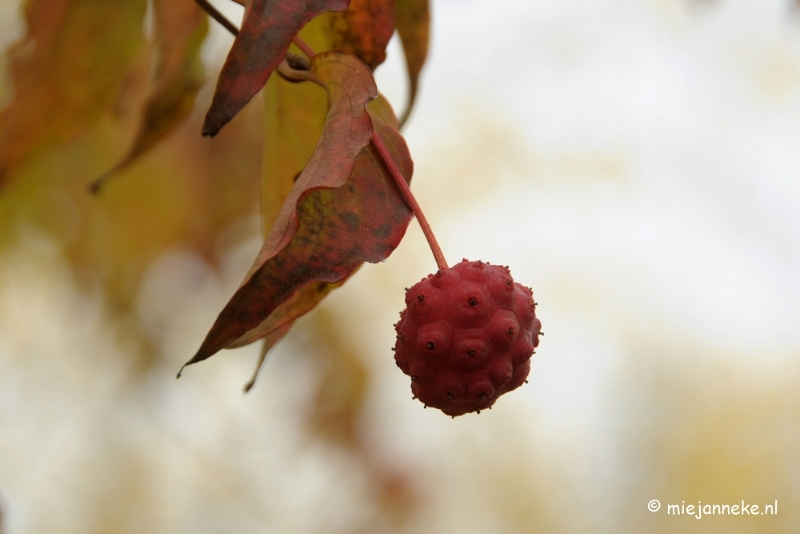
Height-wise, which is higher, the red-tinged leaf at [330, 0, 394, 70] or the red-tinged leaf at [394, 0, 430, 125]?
the red-tinged leaf at [394, 0, 430, 125]

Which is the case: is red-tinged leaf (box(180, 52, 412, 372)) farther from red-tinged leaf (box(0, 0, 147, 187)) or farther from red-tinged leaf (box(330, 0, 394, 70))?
red-tinged leaf (box(0, 0, 147, 187))

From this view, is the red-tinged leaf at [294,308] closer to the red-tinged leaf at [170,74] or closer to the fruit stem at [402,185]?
the fruit stem at [402,185]

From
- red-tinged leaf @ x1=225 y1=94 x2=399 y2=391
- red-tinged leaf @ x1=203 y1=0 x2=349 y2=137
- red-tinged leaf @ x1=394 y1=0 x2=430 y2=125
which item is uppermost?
red-tinged leaf @ x1=394 y1=0 x2=430 y2=125

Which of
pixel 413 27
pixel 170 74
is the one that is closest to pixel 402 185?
pixel 413 27

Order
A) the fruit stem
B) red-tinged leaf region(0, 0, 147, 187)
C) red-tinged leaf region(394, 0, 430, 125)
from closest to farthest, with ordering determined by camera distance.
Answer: the fruit stem, red-tinged leaf region(394, 0, 430, 125), red-tinged leaf region(0, 0, 147, 187)

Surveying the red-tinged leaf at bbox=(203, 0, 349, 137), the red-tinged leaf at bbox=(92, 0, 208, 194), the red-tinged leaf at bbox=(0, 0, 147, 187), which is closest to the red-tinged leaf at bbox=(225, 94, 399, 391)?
the red-tinged leaf at bbox=(203, 0, 349, 137)

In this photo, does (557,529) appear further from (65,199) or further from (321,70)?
(321,70)

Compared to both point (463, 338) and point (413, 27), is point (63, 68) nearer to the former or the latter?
point (413, 27)

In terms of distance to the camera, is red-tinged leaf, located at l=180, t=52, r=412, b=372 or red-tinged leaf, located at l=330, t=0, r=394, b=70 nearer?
red-tinged leaf, located at l=180, t=52, r=412, b=372
